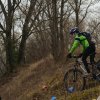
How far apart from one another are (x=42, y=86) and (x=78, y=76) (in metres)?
5.44

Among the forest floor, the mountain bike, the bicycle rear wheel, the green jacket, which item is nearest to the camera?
the forest floor

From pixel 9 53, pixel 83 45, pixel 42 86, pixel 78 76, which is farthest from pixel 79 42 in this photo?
pixel 9 53

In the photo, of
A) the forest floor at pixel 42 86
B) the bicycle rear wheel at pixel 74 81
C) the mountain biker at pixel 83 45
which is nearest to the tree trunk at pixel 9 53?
the forest floor at pixel 42 86

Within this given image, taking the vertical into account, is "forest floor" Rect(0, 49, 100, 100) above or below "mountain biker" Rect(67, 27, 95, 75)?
below

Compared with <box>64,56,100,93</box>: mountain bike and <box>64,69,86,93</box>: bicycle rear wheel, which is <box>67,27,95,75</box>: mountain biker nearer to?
<box>64,56,100,93</box>: mountain bike

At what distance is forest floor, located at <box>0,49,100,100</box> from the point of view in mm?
12148

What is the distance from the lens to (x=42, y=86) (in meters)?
18.5

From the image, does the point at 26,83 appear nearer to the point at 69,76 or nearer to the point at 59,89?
the point at 59,89

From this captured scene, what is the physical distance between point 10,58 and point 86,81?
60.6 ft

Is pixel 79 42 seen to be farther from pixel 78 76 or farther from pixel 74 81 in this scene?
pixel 74 81

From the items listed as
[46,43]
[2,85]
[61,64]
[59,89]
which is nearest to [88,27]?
[46,43]

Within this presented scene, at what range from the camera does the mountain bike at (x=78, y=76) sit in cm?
1304

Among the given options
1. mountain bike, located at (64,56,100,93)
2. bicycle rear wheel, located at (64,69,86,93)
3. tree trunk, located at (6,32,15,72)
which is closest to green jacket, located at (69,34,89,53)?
mountain bike, located at (64,56,100,93)

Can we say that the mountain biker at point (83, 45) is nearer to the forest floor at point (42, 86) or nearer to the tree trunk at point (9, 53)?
the forest floor at point (42, 86)
